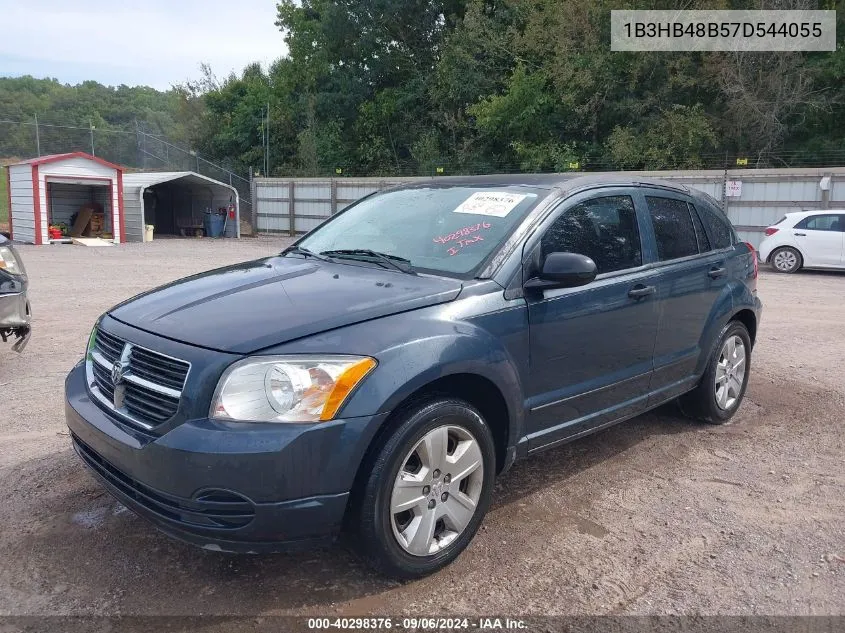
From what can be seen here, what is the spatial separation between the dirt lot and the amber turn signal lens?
0.82 metres

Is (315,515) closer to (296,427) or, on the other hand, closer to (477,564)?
(296,427)

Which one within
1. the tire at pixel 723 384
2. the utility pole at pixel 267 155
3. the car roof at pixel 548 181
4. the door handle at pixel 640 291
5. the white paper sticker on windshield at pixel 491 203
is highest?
the utility pole at pixel 267 155

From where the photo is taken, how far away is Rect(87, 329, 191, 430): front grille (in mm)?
2717

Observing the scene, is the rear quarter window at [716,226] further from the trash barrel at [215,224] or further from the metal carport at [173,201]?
the trash barrel at [215,224]

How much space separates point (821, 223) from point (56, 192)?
78.7ft

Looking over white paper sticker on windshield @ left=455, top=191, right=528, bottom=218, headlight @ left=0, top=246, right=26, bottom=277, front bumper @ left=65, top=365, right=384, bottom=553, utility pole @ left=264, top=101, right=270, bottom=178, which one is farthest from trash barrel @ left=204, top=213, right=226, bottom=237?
front bumper @ left=65, top=365, right=384, bottom=553

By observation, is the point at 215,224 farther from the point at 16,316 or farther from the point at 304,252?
the point at 304,252

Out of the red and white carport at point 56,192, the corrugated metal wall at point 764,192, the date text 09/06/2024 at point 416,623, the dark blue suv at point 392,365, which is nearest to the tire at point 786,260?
the corrugated metal wall at point 764,192

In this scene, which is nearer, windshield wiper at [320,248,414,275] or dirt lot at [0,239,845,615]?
dirt lot at [0,239,845,615]

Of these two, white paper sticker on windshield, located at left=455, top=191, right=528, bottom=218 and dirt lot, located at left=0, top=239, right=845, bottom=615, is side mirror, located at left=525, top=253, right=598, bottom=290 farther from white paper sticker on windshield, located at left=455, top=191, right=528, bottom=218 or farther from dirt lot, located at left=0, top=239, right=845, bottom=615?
dirt lot, located at left=0, top=239, right=845, bottom=615

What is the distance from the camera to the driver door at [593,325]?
3.47 meters

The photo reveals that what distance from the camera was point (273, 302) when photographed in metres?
3.07

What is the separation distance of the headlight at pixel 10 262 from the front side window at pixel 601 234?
424 cm

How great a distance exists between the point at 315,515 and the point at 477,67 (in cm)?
3047
